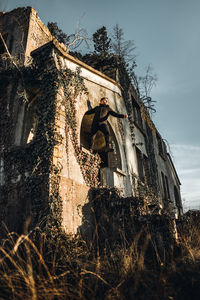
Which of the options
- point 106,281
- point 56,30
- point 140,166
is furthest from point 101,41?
point 106,281

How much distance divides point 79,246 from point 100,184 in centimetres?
223

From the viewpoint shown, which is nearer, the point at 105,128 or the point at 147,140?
the point at 105,128

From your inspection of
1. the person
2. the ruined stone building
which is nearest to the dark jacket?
the person

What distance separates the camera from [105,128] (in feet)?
22.3

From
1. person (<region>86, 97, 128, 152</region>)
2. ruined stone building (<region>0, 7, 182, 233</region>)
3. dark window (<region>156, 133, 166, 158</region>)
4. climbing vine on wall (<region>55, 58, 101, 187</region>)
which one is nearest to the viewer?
ruined stone building (<region>0, 7, 182, 233</region>)

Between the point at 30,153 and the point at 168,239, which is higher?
the point at 30,153

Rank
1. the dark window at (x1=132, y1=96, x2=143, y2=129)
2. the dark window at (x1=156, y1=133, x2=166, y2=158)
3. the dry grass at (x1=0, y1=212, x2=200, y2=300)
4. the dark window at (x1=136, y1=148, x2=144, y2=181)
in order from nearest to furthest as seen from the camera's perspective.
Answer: the dry grass at (x1=0, y1=212, x2=200, y2=300) < the dark window at (x1=136, y1=148, x2=144, y2=181) < the dark window at (x1=132, y1=96, x2=143, y2=129) < the dark window at (x1=156, y1=133, x2=166, y2=158)

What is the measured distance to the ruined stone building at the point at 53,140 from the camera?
479 cm

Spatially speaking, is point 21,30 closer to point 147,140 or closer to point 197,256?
point 147,140

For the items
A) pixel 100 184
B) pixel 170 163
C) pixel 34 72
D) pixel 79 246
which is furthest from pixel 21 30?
pixel 170 163

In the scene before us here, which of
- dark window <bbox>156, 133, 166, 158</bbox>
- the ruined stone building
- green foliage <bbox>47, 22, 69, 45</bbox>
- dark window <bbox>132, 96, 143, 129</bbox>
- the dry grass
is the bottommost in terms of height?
the dry grass

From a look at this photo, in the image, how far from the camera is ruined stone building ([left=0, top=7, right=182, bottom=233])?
4.79 m

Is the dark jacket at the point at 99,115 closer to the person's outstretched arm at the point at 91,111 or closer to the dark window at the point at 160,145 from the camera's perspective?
the person's outstretched arm at the point at 91,111

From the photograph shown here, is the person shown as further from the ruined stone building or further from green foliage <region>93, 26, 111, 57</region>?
green foliage <region>93, 26, 111, 57</region>
